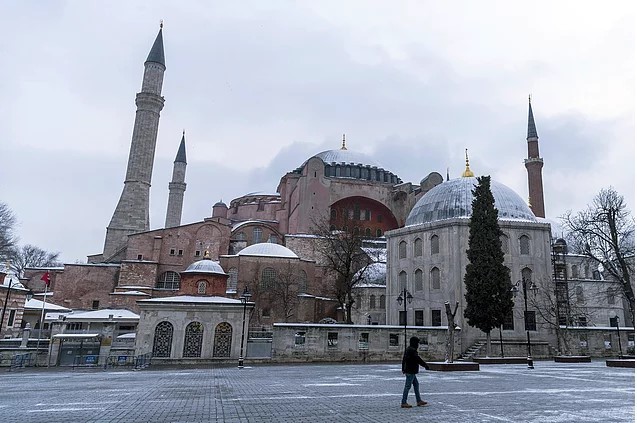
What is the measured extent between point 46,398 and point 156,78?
45.8 m

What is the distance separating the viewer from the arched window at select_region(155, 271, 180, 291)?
42.2 metres

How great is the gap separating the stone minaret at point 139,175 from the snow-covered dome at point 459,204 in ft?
91.3

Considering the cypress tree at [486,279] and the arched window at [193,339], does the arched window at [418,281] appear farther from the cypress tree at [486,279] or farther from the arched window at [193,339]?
the arched window at [193,339]

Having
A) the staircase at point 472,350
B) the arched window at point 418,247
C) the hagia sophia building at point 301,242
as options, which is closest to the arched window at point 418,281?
the hagia sophia building at point 301,242

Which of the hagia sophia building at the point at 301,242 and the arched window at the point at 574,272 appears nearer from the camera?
the hagia sophia building at the point at 301,242

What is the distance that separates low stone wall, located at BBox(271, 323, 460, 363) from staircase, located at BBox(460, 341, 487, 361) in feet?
5.92

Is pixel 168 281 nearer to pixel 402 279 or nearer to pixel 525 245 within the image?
pixel 402 279

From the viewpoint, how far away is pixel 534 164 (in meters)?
52.9

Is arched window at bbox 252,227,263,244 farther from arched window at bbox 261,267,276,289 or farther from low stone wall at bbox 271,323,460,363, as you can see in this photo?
low stone wall at bbox 271,323,460,363

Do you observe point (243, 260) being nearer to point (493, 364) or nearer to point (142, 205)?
point (142, 205)

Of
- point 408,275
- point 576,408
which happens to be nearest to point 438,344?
point 408,275

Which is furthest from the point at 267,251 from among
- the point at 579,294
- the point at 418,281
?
the point at 579,294

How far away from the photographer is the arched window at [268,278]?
3722 centimetres

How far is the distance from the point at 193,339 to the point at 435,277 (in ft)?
50.9
